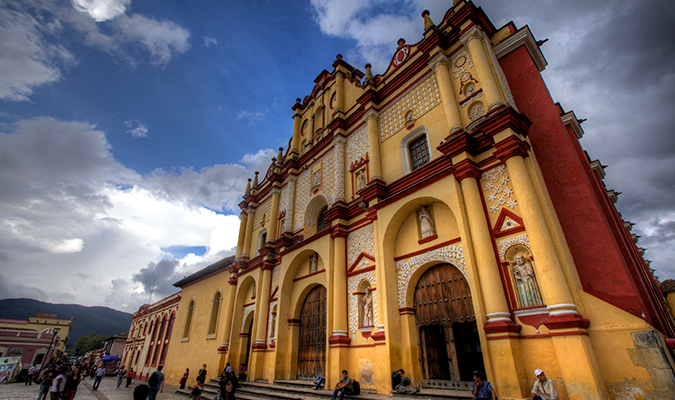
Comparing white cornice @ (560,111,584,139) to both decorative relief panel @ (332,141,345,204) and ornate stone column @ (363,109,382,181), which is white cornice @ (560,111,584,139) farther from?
decorative relief panel @ (332,141,345,204)

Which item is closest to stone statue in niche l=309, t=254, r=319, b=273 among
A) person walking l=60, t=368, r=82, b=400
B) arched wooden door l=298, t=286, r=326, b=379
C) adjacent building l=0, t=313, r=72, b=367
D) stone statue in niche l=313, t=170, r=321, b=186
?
arched wooden door l=298, t=286, r=326, b=379

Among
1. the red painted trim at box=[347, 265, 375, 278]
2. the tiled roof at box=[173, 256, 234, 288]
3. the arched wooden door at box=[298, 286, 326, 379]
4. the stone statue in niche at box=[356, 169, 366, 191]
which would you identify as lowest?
the arched wooden door at box=[298, 286, 326, 379]

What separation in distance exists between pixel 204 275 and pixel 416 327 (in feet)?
57.7

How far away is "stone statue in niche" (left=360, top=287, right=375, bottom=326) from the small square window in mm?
4255

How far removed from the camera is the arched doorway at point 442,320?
7648mm

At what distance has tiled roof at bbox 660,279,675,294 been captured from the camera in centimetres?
1934

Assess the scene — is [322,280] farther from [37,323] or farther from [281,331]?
[37,323]

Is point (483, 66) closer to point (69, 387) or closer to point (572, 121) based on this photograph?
point (572, 121)

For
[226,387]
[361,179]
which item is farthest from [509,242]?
[226,387]

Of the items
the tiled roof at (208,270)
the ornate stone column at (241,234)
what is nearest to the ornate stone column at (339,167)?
the ornate stone column at (241,234)

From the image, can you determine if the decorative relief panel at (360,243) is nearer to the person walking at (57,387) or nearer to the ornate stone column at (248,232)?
the person walking at (57,387)

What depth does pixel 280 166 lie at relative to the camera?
1739 cm

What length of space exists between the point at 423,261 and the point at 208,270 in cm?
1729

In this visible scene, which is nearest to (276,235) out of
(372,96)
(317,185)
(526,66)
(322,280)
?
(317,185)
